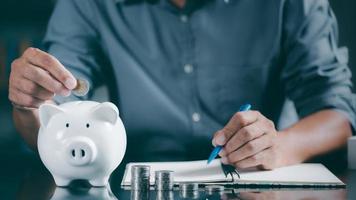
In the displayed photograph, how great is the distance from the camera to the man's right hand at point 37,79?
1084mm

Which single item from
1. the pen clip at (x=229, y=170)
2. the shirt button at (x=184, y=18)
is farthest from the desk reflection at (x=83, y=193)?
the shirt button at (x=184, y=18)

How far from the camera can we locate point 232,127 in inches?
44.9

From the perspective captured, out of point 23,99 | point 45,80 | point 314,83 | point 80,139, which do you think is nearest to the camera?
point 80,139

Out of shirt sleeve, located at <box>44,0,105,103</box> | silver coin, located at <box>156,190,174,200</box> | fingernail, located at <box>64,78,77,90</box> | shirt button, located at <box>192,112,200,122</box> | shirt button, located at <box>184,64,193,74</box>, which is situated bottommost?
silver coin, located at <box>156,190,174,200</box>

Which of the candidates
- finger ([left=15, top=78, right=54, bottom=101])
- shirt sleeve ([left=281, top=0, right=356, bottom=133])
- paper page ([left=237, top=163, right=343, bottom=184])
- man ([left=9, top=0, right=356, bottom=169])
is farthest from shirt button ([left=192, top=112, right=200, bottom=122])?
finger ([left=15, top=78, right=54, bottom=101])

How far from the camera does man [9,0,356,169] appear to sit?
4.95ft

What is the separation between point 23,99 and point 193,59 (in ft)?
1.56

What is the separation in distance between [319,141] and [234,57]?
0.31 metres

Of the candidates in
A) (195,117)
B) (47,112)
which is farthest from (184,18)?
(47,112)

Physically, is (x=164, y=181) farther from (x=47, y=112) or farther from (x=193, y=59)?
(x=193, y=59)

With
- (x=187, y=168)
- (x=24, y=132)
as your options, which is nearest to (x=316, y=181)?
(x=187, y=168)

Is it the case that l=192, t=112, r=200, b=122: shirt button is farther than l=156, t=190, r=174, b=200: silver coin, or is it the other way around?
l=192, t=112, r=200, b=122: shirt button

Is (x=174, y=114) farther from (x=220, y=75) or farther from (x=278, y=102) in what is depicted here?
(x=278, y=102)

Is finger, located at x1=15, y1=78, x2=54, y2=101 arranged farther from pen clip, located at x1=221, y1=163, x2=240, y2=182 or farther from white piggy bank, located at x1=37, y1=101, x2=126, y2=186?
pen clip, located at x1=221, y1=163, x2=240, y2=182
